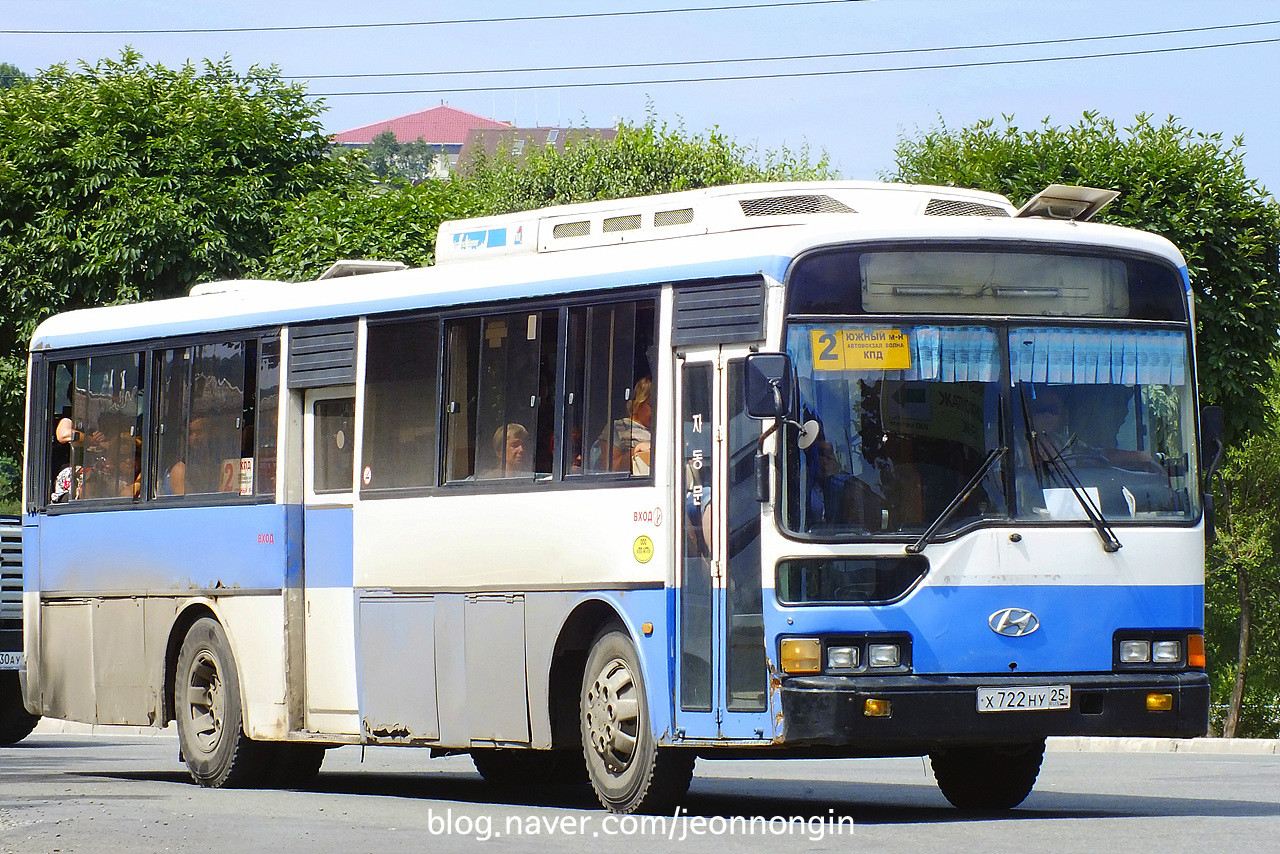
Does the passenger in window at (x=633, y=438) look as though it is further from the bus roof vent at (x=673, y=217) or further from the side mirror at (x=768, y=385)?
the side mirror at (x=768, y=385)

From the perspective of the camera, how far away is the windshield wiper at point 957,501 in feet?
35.4

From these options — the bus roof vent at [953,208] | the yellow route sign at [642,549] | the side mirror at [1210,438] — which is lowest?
the yellow route sign at [642,549]

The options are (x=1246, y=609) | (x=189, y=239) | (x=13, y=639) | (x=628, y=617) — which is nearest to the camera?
(x=628, y=617)

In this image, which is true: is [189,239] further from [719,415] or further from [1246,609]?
[1246,609]

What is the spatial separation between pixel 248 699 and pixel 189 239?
59.4 ft

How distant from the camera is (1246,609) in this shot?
181ft

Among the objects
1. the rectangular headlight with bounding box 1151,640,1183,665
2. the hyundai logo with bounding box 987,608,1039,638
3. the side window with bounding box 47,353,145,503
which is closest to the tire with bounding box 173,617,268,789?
the side window with bounding box 47,353,145,503

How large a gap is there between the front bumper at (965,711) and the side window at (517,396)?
255 centimetres

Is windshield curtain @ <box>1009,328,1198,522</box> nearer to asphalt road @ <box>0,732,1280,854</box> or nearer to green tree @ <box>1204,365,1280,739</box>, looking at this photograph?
asphalt road @ <box>0,732,1280,854</box>

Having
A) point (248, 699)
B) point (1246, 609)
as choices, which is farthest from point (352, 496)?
point (1246, 609)

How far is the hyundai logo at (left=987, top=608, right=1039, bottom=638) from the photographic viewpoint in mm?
10930

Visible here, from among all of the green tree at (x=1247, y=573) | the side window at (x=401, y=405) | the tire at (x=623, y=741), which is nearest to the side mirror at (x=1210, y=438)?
the tire at (x=623, y=741)

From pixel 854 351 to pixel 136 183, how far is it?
23348mm

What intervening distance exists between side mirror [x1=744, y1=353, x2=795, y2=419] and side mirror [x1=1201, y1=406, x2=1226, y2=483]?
247cm
